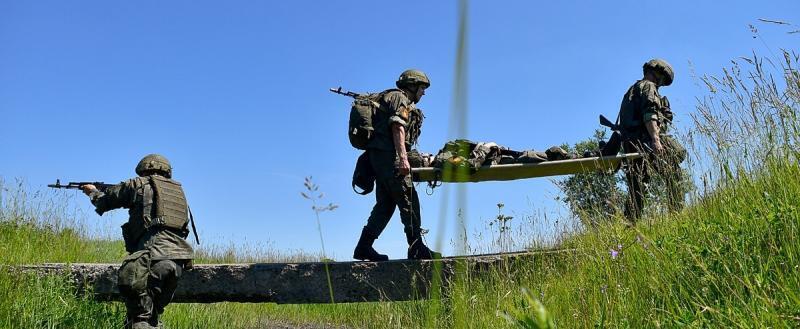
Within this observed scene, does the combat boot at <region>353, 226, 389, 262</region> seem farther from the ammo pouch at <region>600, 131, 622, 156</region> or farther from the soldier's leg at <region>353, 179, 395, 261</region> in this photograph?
the ammo pouch at <region>600, 131, 622, 156</region>

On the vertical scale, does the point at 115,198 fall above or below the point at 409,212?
above

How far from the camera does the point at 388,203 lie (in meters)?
6.54

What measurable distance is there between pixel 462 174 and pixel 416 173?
19.0 ft

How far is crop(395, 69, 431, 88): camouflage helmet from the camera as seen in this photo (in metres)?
6.61

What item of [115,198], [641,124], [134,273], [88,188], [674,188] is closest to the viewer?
[674,188]

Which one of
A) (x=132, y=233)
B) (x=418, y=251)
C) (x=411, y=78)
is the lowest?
(x=418, y=251)

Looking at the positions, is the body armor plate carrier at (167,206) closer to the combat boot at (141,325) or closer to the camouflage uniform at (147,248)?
the camouflage uniform at (147,248)

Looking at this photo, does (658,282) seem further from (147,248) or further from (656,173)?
(147,248)

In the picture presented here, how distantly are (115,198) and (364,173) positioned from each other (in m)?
2.29

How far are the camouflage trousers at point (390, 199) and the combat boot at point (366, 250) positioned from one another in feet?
0.14

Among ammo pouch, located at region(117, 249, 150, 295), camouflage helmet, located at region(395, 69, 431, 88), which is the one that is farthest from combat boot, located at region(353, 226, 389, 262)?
ammo pouch, located at region(117, 249, 150, 295)

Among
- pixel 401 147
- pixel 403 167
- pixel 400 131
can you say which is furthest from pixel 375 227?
pixel 400 131

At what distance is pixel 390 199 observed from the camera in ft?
21.5

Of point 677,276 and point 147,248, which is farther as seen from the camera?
point 147,248
